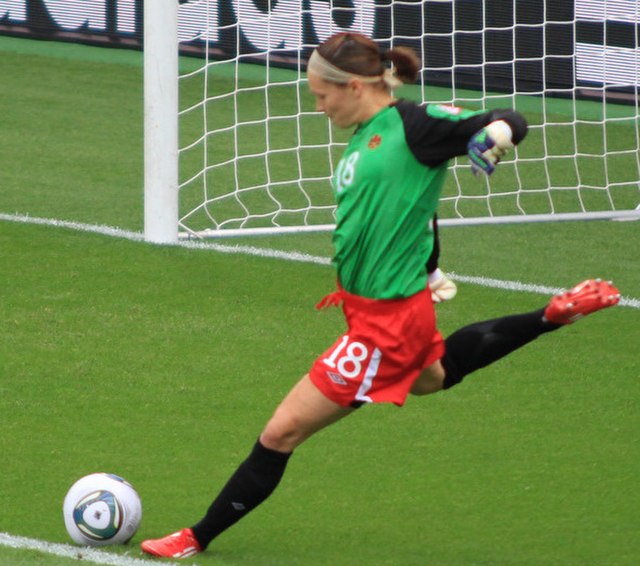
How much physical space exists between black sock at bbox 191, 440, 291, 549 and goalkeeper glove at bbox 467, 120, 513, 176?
1.08 meters

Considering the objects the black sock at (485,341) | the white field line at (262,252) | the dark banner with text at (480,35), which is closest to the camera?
the black sock at (485,341)

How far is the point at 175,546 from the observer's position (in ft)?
14.7

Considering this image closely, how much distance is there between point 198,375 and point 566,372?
1.72 m

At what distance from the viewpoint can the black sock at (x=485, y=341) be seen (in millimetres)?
4688

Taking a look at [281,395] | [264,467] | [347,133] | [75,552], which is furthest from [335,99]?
[347,133]

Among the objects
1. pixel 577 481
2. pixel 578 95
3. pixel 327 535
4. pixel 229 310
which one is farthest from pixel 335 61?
pixel 578 95

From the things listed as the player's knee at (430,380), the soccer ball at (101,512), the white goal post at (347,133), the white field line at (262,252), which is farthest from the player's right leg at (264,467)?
the white goal post at (347,133)

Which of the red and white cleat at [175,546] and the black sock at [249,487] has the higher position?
the black sock at [249,487]

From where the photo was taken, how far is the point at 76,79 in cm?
1421

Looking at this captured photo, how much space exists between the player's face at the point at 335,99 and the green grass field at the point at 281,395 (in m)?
1.40

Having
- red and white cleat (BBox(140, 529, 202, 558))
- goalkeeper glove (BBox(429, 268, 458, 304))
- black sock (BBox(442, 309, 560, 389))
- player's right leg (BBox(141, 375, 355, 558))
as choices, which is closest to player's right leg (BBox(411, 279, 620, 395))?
black sock (BBox(442, 309, 560, 389))

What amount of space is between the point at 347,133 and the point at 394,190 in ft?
24.5

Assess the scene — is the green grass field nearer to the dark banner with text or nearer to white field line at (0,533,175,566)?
white field line at (0,533,175,566)

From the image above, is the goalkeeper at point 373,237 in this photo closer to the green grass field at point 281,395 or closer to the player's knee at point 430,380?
the player's knee at point 430,380
